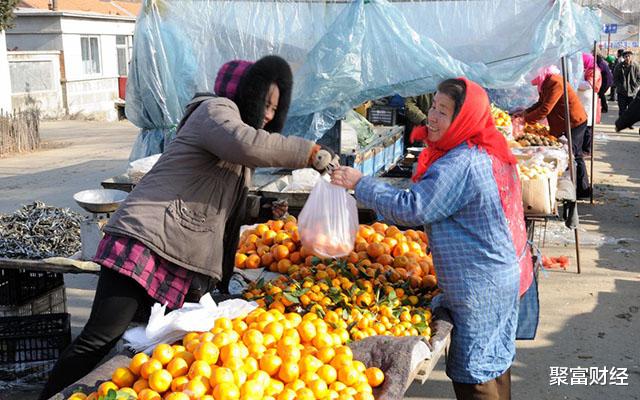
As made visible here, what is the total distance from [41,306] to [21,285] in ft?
0.71

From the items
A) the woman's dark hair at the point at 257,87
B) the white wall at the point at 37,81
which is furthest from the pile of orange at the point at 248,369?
the white wall at the point at 37,81

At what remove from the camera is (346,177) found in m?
2.98

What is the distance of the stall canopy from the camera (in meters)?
6.53

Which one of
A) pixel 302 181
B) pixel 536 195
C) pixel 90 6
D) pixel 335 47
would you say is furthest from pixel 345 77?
pixel 90 6

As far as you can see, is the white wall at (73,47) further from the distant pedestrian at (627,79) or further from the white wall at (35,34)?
the distant pedestrian at (627,79)

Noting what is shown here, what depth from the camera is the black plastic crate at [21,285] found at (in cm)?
439

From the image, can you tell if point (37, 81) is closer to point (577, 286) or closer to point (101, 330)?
point (577, 286)

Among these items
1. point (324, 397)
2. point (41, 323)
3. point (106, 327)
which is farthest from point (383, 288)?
point (41, 323)

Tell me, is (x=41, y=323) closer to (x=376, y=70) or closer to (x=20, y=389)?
(x=20, y=389)

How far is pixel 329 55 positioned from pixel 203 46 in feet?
5.31

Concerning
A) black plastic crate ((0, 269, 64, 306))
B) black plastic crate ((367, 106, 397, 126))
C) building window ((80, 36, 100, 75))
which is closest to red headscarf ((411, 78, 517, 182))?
black plastic crate ((0, 269, 64, 306))

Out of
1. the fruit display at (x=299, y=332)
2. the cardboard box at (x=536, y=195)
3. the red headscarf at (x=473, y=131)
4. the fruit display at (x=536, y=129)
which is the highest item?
the red headscarf at (x=473, y=131)

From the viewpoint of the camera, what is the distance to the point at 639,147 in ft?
50.0

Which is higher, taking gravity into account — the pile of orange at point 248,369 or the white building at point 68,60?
the white building at point 68,60
